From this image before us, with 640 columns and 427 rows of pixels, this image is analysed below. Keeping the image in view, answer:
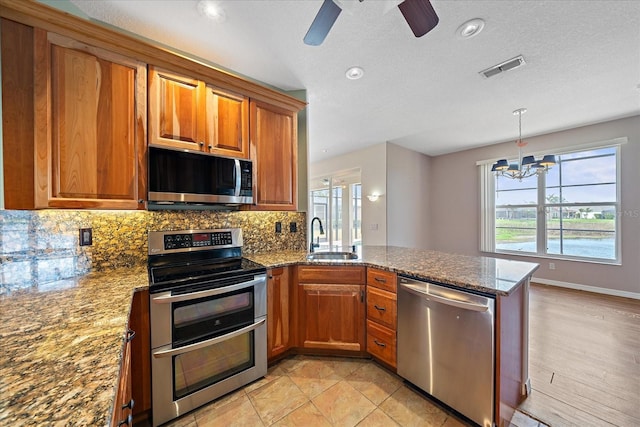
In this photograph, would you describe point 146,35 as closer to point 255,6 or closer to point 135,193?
point 255,6

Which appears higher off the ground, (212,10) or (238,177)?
(212,10)

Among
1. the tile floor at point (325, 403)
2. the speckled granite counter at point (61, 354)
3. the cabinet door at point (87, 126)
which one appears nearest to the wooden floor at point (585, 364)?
the tile floor at point (325, 403)

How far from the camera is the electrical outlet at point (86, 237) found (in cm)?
171

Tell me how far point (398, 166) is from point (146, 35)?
4449 millimetres

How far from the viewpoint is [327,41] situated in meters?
2.00

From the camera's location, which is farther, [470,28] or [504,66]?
[504,66]

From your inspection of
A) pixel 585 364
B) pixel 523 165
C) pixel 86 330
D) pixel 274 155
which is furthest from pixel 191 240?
pixel 523 165

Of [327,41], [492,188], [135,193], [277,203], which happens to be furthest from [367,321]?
[492,188]

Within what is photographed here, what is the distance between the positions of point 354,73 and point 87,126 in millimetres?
2182

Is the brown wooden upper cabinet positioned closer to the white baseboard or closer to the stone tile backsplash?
the stone tile backsplash

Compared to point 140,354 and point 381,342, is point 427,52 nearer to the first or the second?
point 381,342

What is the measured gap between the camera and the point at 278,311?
2062 millimetres

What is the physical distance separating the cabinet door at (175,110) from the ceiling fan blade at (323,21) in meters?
0.98

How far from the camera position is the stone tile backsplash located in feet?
4.63
